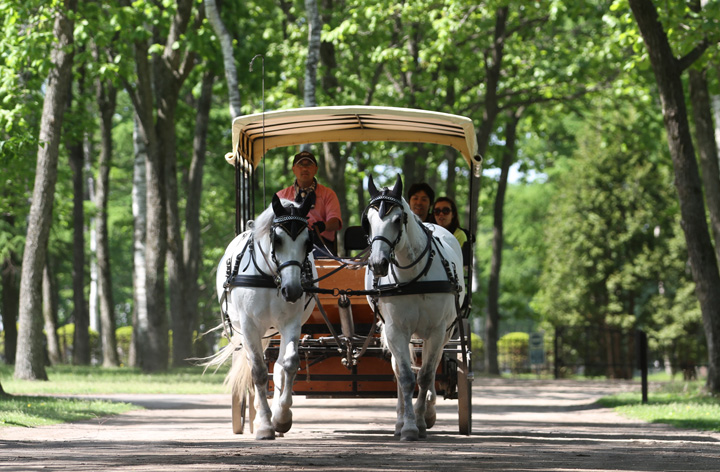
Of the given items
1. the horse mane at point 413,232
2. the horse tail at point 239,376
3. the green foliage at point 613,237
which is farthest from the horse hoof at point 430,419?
the green foliage at point 613,237

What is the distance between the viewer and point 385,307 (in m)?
10.8

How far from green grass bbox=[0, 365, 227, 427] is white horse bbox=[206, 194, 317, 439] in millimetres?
1984

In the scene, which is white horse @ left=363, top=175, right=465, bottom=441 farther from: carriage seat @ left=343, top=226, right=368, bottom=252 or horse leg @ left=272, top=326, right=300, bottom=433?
carriage seat @ left=343, top=226, right=368, bottom=252

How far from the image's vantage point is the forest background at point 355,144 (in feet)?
66.2

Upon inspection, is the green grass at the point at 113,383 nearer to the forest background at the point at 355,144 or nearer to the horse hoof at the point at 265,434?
the forest background at the point at 355,144

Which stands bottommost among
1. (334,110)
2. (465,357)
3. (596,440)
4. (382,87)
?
(596,440)

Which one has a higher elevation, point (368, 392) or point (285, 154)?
point (285, 154)

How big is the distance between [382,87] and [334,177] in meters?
9.03

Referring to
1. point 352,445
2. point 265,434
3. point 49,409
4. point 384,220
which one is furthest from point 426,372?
point 49,409

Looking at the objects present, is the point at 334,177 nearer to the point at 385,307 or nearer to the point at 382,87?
the point at 382,87

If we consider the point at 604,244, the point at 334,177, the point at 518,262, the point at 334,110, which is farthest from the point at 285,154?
the point at 518,262

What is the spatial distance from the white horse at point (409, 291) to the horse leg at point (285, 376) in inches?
34.8

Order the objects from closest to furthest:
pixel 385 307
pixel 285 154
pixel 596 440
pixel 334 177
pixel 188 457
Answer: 1. pixel 188 457
2. pixel 385 307
3. pixel 596 440
4. pixel 334 177
5. pixel 285 154

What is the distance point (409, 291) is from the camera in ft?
35.1
